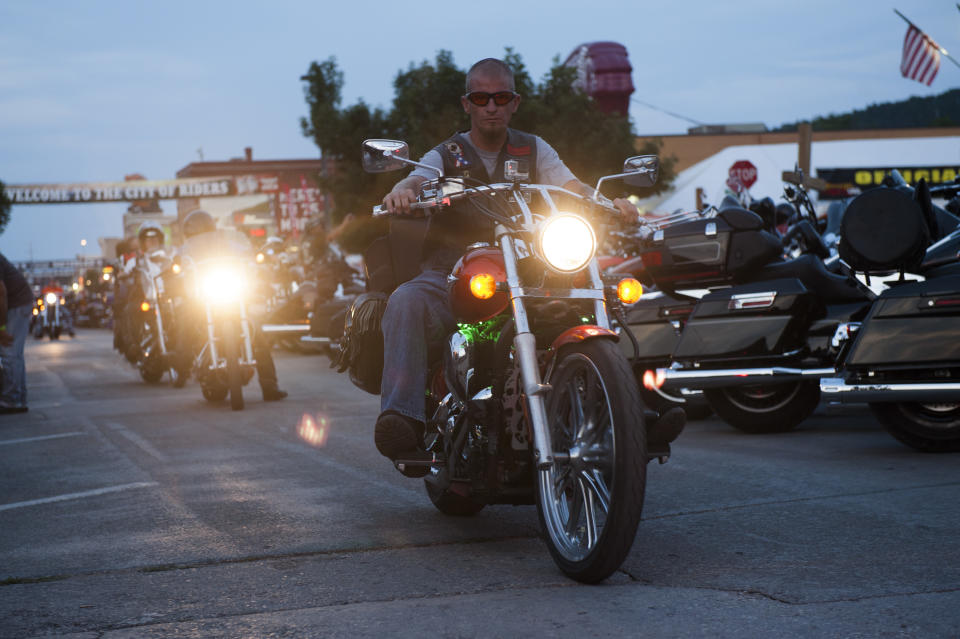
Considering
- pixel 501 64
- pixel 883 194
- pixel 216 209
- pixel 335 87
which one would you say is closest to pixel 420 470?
pixel 501 64

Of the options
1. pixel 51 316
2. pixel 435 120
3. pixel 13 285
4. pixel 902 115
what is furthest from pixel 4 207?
pixel 13 285

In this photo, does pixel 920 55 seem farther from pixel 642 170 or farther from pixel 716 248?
pixel 642 170

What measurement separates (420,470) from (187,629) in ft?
5.20

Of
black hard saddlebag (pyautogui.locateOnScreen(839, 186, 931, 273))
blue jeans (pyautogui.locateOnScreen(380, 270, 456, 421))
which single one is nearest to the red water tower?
black hard saddlebag (pyautogui.locateOnScreen(839, 186, 931, 273))

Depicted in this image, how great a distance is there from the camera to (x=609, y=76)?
48656 mm

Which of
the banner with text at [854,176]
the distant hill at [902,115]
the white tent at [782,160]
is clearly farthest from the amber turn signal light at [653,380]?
the distant hill at [902,115]

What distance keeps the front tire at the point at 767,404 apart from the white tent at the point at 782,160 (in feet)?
96.6

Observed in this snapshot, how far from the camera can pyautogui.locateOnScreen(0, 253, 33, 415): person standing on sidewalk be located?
11914 mm

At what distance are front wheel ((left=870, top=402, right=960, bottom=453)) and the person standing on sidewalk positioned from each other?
331 inches

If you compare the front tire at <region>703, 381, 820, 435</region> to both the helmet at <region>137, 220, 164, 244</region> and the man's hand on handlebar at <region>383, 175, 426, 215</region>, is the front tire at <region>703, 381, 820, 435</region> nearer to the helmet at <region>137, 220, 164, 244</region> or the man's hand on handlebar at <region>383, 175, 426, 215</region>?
the man's hand on handlebar at <region>383, 175, 426, 215</region>

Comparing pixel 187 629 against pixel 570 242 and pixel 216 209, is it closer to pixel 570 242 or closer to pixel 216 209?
pixel 570 242

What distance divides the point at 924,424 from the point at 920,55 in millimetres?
21081

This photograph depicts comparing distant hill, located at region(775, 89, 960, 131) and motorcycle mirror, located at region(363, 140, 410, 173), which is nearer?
motorcycle mirror, located at region(363, 140, 410, 173)

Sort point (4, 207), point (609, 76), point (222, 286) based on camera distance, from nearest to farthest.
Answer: point (222, 286)
point (609, 76)
point (4, 207)
